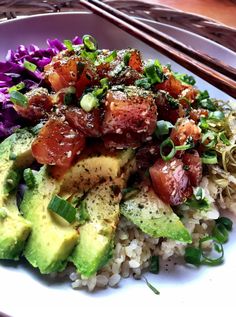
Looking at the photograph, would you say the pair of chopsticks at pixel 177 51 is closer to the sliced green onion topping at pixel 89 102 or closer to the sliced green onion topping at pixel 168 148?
the sliced green onion topping at pixel 168 148

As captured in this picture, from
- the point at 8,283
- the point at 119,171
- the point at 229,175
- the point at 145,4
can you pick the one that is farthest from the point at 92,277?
the point at 145,4

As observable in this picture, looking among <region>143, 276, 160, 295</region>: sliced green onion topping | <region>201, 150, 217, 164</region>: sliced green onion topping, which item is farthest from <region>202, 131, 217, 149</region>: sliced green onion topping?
<region>143, 276, 160, 295</region>: sliced green onion topping

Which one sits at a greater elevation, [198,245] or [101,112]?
[101,112]

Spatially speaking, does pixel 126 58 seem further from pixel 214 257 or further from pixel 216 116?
pixel 214 257

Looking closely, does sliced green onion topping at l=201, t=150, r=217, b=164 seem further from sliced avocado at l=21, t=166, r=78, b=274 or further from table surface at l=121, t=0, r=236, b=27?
table surface at l=121, t=0, r=236, b=27

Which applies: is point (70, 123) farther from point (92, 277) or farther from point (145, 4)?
point (145, 4)
